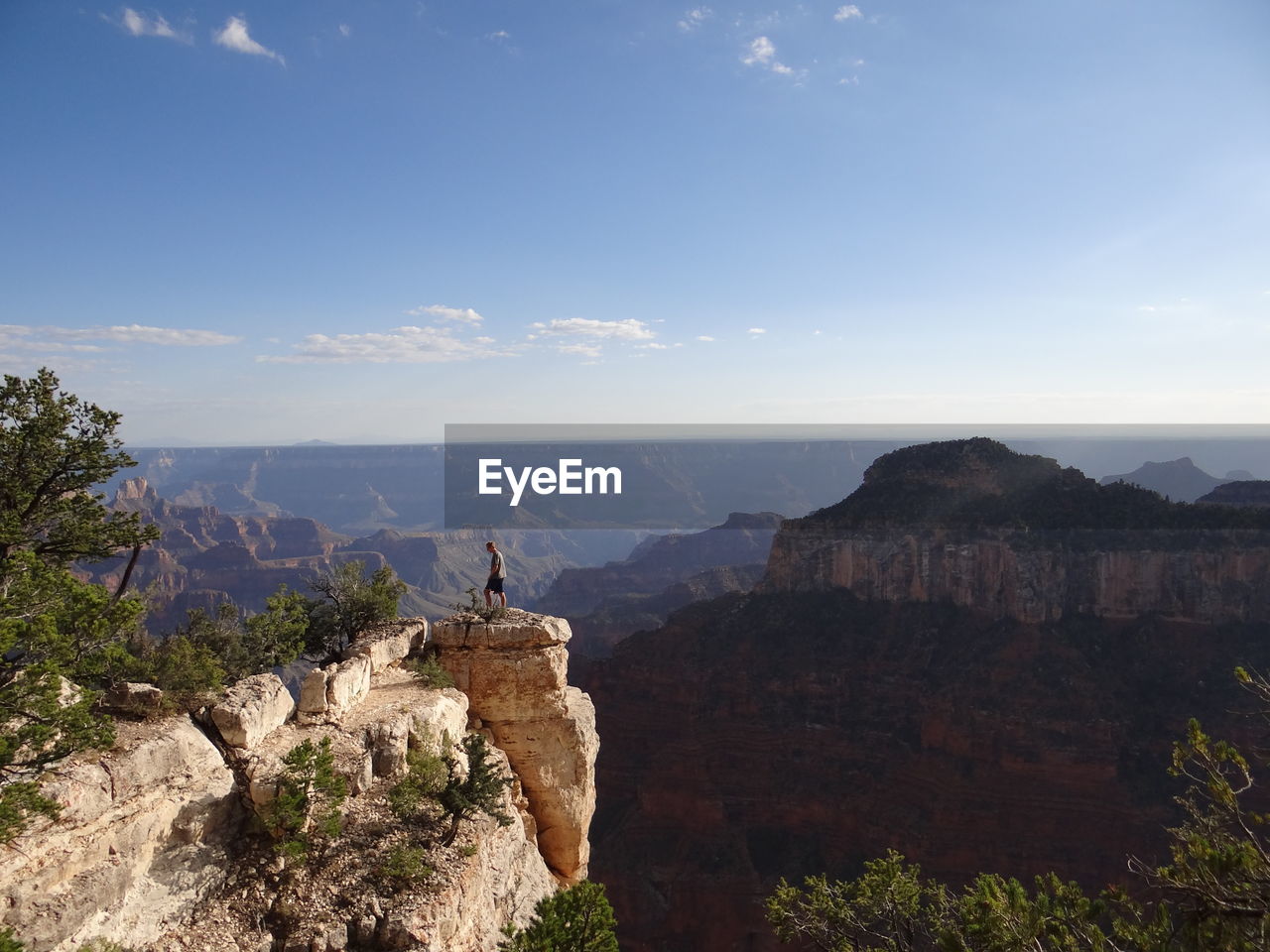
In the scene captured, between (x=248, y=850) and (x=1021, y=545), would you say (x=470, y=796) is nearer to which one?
(x=248, y=850)

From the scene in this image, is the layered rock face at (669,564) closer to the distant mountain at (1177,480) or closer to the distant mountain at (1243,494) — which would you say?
the distant mountain at (1177,480)

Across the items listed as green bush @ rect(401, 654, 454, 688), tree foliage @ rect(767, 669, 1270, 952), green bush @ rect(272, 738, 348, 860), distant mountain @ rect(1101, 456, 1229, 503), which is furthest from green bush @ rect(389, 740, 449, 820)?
distant mountain @ rect(1101, 456, 1229, 503)

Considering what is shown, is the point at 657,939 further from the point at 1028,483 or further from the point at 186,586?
the point at 186,586

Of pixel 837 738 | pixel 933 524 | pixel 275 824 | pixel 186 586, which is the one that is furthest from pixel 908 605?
pixel 186 586

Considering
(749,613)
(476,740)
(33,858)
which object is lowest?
(749,613)

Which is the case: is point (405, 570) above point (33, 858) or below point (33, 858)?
below

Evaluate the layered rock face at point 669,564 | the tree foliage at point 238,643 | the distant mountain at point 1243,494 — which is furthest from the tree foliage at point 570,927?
the layered rock face at point 669,564

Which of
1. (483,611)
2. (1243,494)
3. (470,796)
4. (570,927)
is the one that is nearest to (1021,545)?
(1243,494)
